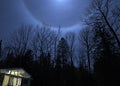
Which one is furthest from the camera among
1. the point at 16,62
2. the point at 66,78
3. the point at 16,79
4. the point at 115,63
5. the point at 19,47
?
the point at 19,47

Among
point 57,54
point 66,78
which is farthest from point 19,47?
point 66,78

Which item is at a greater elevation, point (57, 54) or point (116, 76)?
point (57, 54)

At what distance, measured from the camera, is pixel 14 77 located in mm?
17859

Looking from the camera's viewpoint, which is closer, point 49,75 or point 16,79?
point 16,79

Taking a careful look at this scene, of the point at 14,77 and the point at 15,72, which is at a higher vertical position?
the point at 15,72

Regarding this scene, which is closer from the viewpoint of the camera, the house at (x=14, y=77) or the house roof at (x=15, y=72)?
the house at (x=14, y=77)

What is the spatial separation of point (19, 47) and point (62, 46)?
943 centimetres

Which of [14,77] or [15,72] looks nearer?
[14,77]

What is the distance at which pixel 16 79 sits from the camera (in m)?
18.2

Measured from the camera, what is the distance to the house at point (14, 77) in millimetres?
16406

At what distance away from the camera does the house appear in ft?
53.8

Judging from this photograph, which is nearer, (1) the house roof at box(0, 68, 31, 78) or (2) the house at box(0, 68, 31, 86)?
(2) the house at box(0, 68, 31, 86)

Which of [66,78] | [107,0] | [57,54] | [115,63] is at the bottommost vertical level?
[66,78]

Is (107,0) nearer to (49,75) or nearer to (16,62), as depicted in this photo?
(49,75)
